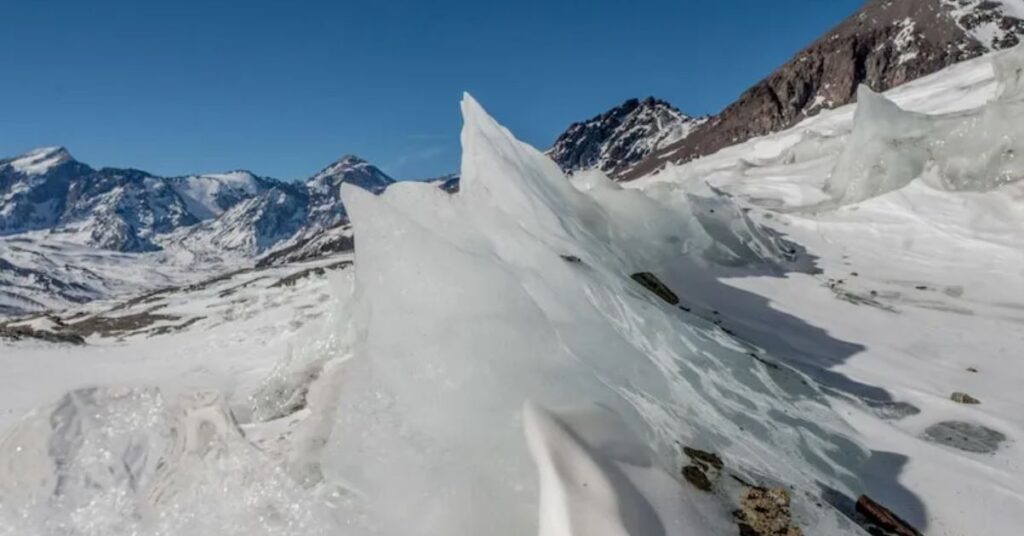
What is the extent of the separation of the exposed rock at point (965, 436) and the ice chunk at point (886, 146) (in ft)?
77.4

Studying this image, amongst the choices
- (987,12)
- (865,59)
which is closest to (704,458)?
(865,59)

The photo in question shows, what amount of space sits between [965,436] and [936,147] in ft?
84.2

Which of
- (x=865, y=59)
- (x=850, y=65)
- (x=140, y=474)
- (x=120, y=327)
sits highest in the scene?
(x=865, y=59)

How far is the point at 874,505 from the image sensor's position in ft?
29.5

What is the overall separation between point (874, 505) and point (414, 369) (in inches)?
257

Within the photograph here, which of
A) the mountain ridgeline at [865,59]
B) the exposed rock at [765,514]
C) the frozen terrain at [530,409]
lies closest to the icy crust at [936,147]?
the frozen terrain at [530,409]

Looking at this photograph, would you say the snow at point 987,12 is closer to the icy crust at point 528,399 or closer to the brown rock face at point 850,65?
the brown rock face at point 850,65

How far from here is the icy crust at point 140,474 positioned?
822 cm

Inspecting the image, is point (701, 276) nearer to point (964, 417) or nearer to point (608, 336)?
point (964, 417)

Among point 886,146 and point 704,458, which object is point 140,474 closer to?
point 704,458

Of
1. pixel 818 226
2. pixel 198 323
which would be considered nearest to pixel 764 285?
pixel 818 226

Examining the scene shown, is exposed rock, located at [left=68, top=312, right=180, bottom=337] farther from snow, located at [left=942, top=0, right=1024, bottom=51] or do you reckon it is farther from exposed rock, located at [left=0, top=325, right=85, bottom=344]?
snow, located at [left=942, top=0, right=1024, bottom=51]

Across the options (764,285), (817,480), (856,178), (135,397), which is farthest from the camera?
(856,178)

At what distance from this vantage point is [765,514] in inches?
308
